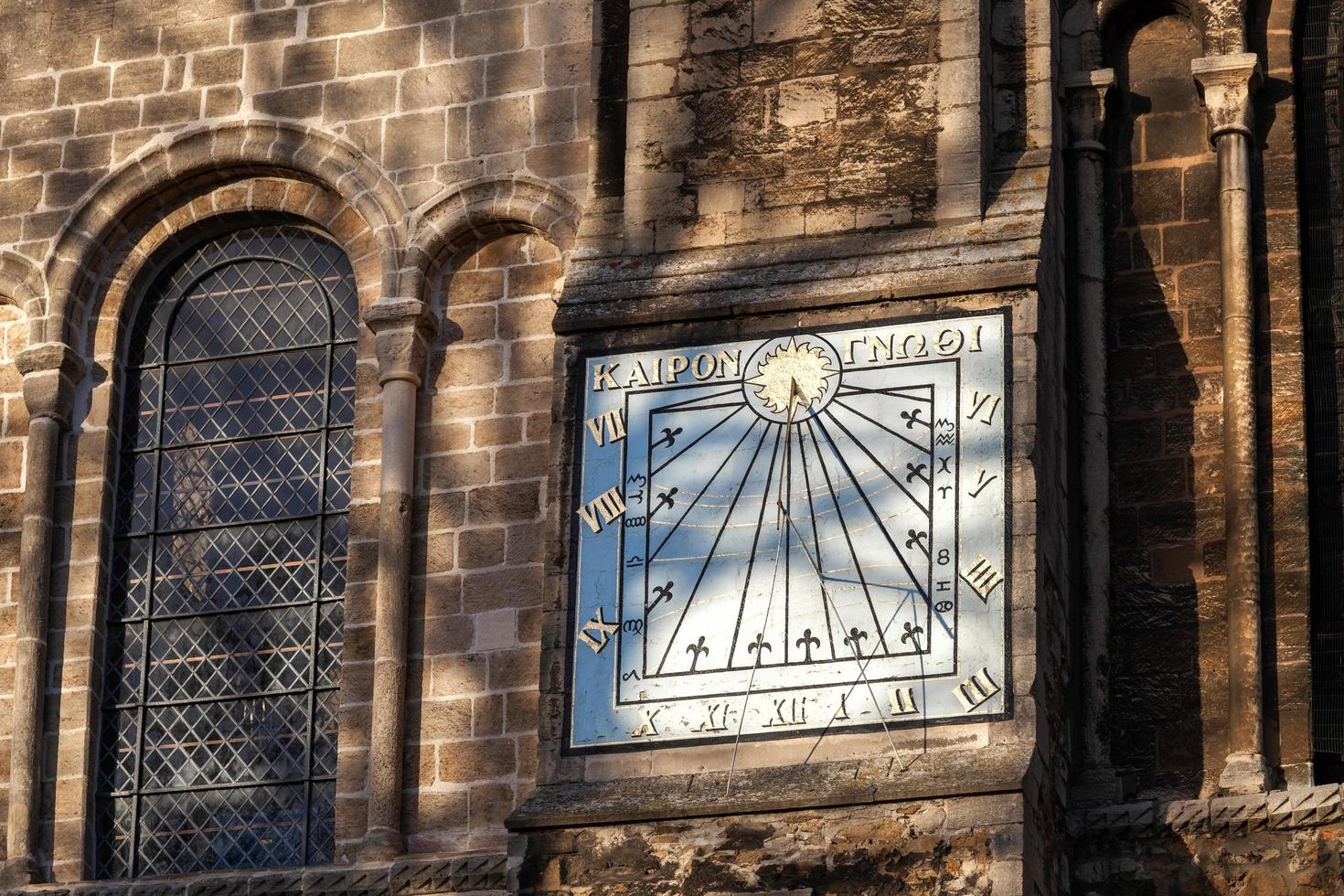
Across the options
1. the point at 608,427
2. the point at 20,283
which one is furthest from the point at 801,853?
the point at 20,283

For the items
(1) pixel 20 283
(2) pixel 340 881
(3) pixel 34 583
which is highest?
(1) pixel 20 283

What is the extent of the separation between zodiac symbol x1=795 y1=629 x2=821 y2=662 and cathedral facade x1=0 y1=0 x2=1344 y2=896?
1.3 inches

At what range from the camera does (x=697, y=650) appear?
1408 centimetres

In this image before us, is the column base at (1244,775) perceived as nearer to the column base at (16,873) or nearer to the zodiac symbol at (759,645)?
the zodiac symbol at (759,645)

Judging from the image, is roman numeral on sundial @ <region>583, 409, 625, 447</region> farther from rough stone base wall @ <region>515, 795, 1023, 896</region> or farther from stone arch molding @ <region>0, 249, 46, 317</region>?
stone arch molding @ <region>0, 249, 46, 317</region>

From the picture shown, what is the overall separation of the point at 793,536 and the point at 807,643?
1.52ft

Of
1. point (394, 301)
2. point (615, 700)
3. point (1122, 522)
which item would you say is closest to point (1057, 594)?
point (1122, 522)

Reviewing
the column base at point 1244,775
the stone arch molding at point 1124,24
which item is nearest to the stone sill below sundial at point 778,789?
the column base at point 1244,775

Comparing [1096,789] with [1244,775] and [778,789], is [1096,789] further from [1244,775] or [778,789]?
[778,789]

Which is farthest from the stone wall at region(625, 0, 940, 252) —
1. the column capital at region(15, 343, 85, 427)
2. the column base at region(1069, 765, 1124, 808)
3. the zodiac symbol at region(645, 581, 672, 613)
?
the column capital at region(15, 343, 85, 427)

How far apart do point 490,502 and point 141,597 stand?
174cm

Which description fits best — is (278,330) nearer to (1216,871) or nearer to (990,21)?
(990,21)

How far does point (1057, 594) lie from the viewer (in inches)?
569

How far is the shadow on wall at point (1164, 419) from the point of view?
A: 14656 millimetres
